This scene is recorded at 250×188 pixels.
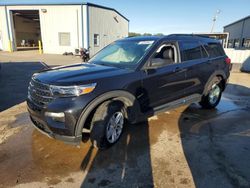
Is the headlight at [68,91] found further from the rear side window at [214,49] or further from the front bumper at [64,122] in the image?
the rear side window at [214,49]

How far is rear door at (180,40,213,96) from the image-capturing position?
4.71m

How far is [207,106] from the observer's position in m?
5.75

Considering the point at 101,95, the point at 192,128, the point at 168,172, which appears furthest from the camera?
the point at 192,128

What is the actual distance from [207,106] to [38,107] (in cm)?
436

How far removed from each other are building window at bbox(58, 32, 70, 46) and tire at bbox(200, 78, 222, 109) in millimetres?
21961

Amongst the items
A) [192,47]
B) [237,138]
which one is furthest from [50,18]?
[237,138]

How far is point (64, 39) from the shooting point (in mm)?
24891

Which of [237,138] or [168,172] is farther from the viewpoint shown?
[237,138]

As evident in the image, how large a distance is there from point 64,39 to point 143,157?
78.4ft

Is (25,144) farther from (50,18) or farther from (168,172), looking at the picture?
(50,18)

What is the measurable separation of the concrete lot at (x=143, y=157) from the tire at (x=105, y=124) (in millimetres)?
211

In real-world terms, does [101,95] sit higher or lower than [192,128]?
higher

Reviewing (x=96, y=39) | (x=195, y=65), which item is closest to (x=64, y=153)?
(x=195, y=65)

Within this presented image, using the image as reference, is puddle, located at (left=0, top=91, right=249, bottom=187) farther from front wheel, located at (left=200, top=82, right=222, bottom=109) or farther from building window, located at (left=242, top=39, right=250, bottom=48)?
building window, located at (left=242, top=39, right=250, bottom=48)
